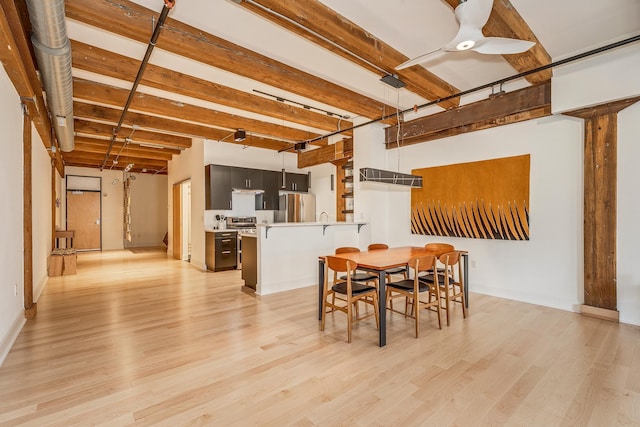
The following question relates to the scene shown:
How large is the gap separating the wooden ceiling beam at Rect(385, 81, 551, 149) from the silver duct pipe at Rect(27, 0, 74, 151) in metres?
4.78

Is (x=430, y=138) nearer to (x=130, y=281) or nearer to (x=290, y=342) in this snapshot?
(x=290, y=342)

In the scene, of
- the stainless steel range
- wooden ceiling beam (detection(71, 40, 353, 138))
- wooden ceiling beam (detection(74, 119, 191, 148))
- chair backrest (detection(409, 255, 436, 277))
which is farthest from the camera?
the stainless steel range

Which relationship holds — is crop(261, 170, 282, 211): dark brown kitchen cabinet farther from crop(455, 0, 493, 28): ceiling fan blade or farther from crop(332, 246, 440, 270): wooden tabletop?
crop(455, 0, 493, 28): ceiling fan blade

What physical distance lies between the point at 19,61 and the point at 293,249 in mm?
3893

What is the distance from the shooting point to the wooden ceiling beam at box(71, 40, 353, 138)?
11.2 feet

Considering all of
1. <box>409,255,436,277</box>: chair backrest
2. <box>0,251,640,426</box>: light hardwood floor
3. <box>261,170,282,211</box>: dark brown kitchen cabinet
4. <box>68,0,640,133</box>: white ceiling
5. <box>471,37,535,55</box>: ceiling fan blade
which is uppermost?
<box>68,0,640,133</box>: white ceiling

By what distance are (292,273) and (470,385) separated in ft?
11.0

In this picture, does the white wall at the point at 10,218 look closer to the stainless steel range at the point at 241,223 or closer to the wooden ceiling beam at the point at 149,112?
the wooden ceiling beam at the point at 149,112

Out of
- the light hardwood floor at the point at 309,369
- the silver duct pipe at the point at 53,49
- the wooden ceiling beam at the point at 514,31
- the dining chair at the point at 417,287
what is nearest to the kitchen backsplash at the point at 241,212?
the light hardwood floor at the point at 309,369

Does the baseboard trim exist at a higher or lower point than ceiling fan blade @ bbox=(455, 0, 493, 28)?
lower

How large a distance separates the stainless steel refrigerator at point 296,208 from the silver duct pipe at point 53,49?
16.3ft

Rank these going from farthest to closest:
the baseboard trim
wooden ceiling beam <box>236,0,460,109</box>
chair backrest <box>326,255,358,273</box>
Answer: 1. the baseboard trim
2. chair backrest <box>326,255,358,273</box>
3. wooden ceiling beam <box>236,0,460,109</box>

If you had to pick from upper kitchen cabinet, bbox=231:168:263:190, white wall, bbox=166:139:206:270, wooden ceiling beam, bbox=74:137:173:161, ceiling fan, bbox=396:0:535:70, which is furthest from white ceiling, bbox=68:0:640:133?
wooden ceiling beam, bbox=74:137:173:161

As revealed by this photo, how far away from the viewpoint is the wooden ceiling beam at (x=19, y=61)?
2223 mm
